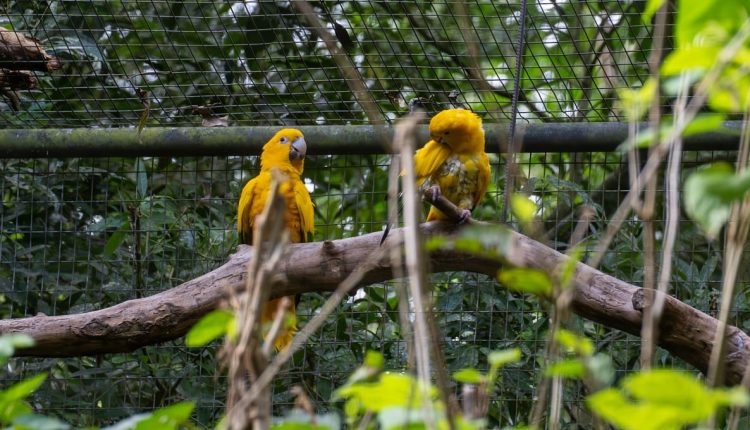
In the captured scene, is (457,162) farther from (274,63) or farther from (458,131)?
(274,63)

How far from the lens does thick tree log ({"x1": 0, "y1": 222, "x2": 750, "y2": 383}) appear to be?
2031 millimetres

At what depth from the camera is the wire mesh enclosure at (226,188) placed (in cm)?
296

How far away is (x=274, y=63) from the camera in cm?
302

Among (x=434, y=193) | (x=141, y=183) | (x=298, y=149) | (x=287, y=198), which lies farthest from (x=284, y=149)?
(x=434, y=193)

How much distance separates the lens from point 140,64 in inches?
126

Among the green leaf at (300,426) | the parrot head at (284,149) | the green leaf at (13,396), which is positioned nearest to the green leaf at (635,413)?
the green leaf at (300,426)

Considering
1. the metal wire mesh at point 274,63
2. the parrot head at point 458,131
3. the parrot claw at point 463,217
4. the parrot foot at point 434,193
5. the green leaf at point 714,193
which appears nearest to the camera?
the green leaf at point 714,193

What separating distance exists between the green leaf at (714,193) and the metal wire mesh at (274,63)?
2117 mm

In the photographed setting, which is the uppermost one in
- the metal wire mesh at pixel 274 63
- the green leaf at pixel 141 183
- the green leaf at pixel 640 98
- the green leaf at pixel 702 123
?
the metal wire mesh at pixel 274 63

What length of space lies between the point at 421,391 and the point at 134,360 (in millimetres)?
2698

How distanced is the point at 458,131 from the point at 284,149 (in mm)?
728

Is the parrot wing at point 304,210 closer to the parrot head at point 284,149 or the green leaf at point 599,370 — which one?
the parrot head at point 284,149

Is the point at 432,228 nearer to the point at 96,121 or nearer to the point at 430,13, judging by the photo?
the point at 430,13

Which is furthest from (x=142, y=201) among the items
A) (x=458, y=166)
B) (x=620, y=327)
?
(x=620, y=327)
